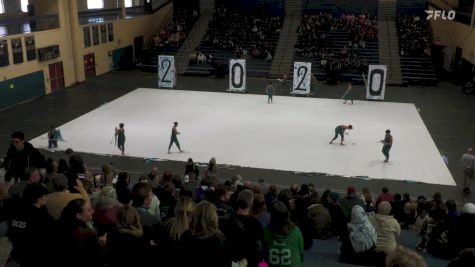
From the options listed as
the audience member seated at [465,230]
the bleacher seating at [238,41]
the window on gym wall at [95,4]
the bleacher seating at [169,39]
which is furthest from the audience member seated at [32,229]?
the window on gym wall at [95,4]

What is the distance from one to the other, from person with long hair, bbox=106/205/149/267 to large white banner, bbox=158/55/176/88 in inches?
900

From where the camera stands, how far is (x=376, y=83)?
79.7 feet

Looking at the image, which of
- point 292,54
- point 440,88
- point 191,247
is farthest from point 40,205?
point 292,54

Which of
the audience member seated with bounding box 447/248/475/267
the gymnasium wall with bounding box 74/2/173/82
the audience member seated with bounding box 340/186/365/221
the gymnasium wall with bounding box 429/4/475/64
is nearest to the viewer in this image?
the audience member seated with bounding box 447/248/475/267

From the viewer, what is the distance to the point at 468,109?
2214 centimetres

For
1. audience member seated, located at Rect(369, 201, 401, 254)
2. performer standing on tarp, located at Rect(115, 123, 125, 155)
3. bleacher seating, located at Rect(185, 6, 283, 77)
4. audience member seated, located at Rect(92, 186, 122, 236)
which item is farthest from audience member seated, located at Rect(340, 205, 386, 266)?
bleacher seating, located at Rect(185, 6, 283, 77)

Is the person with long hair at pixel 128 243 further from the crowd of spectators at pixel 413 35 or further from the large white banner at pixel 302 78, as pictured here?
the crowd of spectators at pixel 413 35

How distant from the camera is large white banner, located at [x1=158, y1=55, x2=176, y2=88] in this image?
2656 cm

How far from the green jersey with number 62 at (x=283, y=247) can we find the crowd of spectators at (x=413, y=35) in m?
28.9

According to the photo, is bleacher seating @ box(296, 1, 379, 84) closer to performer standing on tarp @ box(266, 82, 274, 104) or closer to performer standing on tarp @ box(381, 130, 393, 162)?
performer standing on tarp @ box(266, 82, 274, 104)

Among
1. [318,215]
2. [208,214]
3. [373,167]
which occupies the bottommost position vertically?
[373,167]

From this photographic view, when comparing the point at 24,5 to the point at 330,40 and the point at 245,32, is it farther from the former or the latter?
the point at 330,40

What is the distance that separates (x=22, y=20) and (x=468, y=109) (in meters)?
21.6

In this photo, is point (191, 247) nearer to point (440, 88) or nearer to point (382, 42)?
point (440, 88)
